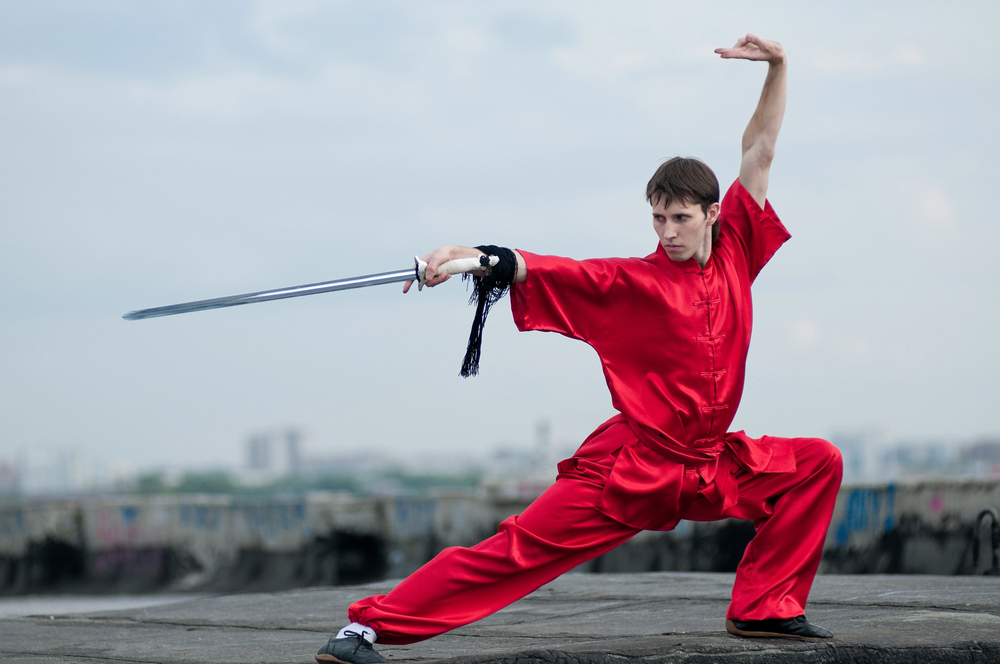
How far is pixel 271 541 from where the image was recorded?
8.98 meters

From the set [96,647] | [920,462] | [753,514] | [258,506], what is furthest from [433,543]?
[920,462]

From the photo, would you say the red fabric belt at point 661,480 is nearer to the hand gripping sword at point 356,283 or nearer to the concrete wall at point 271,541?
the hand gripping sword at point 356,283

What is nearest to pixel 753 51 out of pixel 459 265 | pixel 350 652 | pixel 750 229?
pixel 750 229

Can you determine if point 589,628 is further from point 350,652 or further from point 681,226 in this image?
point 681,226

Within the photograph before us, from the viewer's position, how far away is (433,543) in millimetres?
8719

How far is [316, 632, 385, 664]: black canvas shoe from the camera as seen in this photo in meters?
3.46

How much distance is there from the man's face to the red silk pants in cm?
75

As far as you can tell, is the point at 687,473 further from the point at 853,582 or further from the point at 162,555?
the point at 162,555

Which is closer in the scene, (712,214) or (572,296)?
(572,296)

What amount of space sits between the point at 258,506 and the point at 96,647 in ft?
14.6

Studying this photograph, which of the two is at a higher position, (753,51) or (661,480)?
(753,51)

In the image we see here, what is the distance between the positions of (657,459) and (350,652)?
108cm

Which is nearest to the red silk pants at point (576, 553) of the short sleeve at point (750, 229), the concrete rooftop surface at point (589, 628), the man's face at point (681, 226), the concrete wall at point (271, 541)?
the concrete rooftop surface at point (589, 628)

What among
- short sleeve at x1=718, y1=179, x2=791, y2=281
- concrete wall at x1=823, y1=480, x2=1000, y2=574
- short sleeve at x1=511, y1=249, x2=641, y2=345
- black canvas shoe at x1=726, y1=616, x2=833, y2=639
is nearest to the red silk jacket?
short sleeve at x1=511, y1=249, x2=641, y2=345
